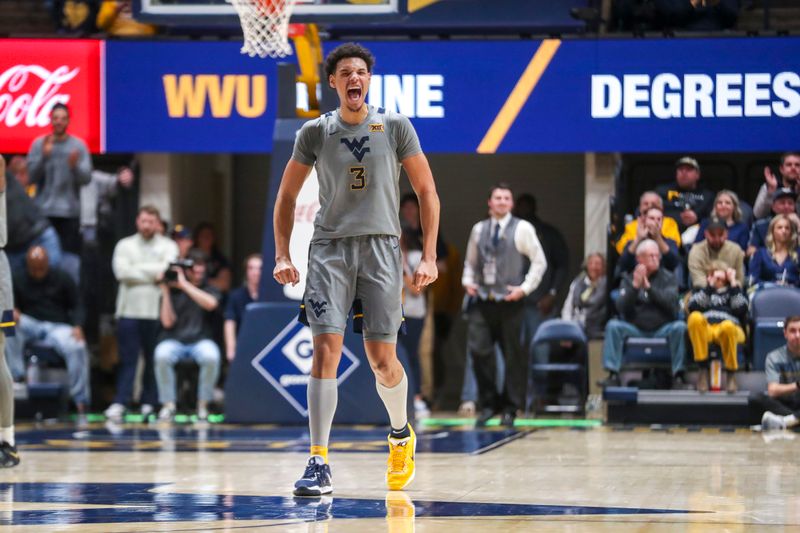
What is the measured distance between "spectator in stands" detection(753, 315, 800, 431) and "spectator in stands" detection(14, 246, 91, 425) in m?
6.41

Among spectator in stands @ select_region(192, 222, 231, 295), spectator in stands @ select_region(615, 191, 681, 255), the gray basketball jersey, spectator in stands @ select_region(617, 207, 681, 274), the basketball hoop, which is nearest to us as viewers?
the gray basketball jersey

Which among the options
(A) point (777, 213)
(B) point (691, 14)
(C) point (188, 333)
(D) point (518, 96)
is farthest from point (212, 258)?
(A) point (777, 213)

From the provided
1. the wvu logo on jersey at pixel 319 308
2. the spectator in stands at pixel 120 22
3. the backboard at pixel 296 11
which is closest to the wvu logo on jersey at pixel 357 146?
the wvu logo on jersey at pixel 319 308

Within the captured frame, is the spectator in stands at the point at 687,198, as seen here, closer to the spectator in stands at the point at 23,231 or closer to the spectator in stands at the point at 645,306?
the spectator in stands at the point at 645,306

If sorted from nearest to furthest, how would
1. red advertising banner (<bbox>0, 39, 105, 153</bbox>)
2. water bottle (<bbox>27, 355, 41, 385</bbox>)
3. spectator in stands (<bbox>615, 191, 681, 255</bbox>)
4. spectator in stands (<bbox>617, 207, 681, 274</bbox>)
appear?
spectator in stands (<bbox>617, 207, 681, 274</bbox>) < spectator in stands (<bbox>615, 191, 681, 255</bbox>) < water bottle (<bbox>27, 355, 41, 385</bbox>) < red advertising banner (<bbox>0, 39, 105, 153</bbox>)

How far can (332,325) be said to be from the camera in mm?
6898

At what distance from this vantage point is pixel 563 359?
531 inches

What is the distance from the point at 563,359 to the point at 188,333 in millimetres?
3691

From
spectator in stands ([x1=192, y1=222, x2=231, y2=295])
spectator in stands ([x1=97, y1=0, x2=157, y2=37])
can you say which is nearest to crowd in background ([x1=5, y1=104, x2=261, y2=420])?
spectator in stands ([x1=192, y1=222, x2=231, y2=295])

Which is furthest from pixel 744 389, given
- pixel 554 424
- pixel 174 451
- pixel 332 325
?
pixel 332 325

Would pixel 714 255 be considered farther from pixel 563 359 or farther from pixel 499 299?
pixel 499 299

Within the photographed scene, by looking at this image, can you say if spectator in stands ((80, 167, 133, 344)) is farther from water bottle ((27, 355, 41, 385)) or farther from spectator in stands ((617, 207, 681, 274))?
spectator in stands ((617, 207, 681, 274))

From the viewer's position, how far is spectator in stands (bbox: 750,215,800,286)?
12688 millimetres

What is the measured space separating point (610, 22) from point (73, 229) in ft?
20.4
